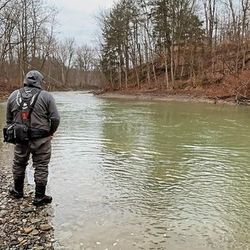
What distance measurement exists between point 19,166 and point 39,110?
88 cm

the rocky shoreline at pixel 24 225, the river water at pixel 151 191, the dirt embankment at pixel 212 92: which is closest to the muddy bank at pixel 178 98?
the dirt embankment at pixel 212 92

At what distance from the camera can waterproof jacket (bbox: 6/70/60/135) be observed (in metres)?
5.15

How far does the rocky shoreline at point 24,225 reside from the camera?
164 inches

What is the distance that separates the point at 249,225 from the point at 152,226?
3.96 ft

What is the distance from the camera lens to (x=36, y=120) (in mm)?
5160

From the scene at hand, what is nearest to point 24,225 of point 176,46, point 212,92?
point 212,92

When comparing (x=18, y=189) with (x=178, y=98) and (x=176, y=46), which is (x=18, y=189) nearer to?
(x=178, y=98)

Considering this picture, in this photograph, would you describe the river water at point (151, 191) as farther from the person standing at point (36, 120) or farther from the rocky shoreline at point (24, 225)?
the person standing at point (36, 120)

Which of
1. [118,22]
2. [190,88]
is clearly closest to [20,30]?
[118,22]

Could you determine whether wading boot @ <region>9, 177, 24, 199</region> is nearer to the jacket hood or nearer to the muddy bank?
the jacket hood

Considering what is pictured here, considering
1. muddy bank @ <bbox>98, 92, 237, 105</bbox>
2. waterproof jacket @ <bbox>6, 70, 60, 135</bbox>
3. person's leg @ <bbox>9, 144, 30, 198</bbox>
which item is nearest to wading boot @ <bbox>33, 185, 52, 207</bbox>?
person's leg @ <bbox>9, 144, 30, 198</bbox>

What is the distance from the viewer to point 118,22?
46.6m

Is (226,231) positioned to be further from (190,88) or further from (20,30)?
(20,30)

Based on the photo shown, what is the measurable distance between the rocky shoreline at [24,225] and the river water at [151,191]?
14cm
